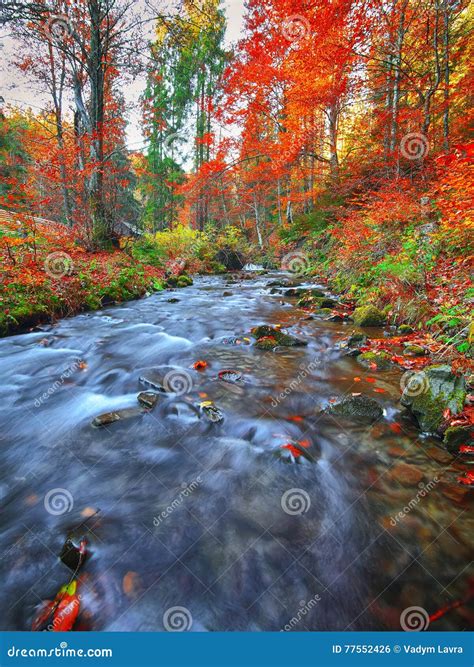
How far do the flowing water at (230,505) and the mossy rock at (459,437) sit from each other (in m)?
0.10

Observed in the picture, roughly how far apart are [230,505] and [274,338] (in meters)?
3.49

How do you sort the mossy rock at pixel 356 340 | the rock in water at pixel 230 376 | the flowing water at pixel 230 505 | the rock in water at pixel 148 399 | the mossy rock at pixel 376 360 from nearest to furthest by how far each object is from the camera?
the flowing water at pixel 230 505
the rock in water at pixel 148 399
the rock in water at pixel 230 376
the mossy rock at pixel 376 360
the mossy rock at pixel 356 340

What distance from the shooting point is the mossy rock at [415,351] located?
14.4 ft

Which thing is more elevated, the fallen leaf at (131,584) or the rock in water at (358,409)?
the rock in water at (358,409)

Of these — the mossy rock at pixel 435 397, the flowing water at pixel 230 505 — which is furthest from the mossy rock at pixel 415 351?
the mossy rock at pixel 435 397

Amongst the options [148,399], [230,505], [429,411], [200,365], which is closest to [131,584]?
[230,505]

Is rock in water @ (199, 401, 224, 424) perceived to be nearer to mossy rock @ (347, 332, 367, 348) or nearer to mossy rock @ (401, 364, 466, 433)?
mossy rock @ (401, 364, 466, 433)

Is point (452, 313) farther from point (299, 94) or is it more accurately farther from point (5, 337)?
point (299, 94)

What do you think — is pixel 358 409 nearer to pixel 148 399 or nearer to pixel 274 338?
pixel 148 399

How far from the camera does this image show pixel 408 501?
7.59 feet

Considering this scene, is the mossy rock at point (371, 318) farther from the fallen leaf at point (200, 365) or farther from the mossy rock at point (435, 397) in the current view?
the fallen leaf at point (200, 365)

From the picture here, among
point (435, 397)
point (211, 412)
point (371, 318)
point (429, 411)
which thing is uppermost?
point (371, 318)

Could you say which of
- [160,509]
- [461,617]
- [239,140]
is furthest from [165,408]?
[239,140]

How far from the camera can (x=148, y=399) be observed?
3.58 meters
